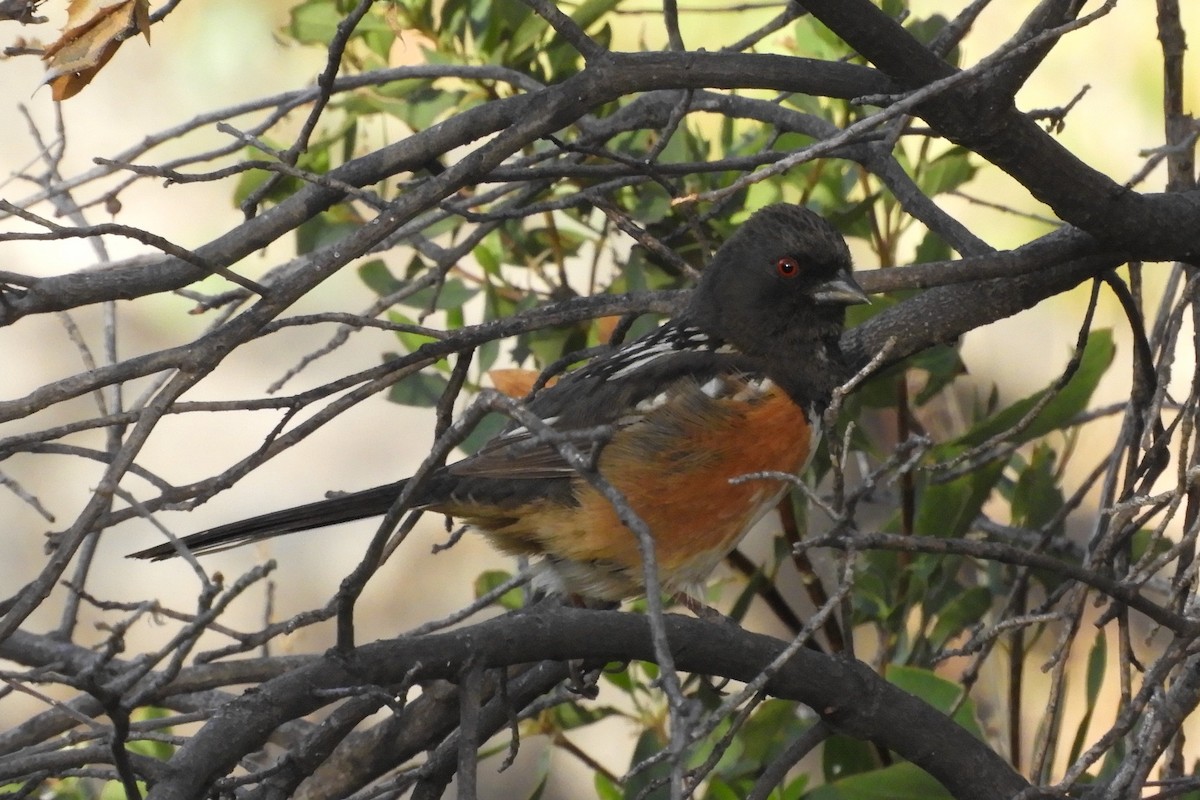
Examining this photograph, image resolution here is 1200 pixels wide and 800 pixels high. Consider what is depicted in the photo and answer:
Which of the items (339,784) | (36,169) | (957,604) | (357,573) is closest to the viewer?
(357,573)

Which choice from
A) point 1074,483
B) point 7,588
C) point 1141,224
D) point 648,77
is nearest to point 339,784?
point 648,77

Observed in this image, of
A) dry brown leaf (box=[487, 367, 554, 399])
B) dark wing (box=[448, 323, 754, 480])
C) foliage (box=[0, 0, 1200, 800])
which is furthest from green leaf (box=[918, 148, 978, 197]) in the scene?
dry brown leaf (box=[487, 367, 554, 399])

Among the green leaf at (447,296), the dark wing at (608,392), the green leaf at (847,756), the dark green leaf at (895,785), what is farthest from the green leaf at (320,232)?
the dark green leaf at (895,785)

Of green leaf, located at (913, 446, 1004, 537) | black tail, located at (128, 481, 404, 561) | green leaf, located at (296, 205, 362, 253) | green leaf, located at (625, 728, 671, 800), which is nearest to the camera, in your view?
black tail, located at (128, 481, 404, 561)

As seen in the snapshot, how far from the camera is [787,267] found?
8.52 feet

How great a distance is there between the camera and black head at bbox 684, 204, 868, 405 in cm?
255

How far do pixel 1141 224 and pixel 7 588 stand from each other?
3.82m

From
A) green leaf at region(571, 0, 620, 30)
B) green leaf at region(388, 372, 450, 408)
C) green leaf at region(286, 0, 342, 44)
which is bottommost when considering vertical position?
green leaf at region(388, 372, 450, 408)

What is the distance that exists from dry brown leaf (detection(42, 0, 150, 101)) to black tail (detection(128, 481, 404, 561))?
0.74m

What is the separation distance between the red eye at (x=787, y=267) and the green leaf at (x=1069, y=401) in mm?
429

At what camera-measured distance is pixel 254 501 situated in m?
4.68

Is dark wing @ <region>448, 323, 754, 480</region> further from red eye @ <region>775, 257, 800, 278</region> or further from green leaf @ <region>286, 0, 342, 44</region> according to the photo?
green leaf @ <region>286, 0, 342, 44</region>

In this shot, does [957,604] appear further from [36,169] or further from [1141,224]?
[36,169]

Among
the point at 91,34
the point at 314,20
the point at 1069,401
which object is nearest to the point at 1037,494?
the point at 1069,401
